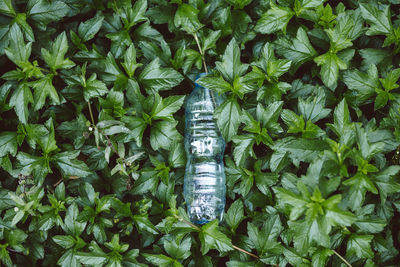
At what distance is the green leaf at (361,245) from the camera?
164 centimetres

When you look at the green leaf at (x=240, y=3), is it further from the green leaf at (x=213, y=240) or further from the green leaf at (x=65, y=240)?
the green leaf at (x=65, y=240)

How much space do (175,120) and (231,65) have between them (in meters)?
0.44

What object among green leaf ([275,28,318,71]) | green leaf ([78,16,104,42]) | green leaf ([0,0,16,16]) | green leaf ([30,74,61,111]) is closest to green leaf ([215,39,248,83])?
green leaf ([275,28,318,71])

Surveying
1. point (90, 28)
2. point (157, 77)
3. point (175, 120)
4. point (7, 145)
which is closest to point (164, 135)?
point (175, 120)

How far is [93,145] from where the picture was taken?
204 centimetres

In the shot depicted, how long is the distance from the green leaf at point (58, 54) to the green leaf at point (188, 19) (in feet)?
2.04

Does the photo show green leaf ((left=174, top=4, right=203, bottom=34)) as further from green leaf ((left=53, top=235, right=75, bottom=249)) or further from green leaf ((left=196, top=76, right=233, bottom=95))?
green leaf ((left=53, top=235, right=75, bottom=249))

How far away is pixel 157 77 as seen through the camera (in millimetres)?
1919

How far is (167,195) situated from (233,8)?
1.15m

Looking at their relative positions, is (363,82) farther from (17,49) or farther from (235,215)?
(17,49)

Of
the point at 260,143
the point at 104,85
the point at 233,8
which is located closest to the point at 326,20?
the point at 233,8

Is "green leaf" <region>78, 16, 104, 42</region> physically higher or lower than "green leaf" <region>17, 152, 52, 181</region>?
higher

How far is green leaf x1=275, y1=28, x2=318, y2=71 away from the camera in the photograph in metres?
1.84

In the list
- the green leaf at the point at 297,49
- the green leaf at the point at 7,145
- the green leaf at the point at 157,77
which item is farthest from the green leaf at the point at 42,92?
the green leaf at the point at 297,49
